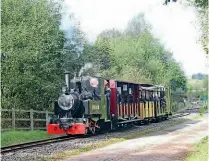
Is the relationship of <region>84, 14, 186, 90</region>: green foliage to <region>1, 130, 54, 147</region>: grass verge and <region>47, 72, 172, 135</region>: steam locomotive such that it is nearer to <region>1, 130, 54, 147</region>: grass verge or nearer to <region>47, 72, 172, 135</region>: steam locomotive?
<region>47, 72, 172, 135</region>: steam locomotive

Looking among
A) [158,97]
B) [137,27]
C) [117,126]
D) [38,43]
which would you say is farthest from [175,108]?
[38,43]

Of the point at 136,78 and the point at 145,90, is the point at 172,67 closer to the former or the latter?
the point at 136,78

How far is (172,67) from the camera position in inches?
2211

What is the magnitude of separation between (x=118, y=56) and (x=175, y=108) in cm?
1141

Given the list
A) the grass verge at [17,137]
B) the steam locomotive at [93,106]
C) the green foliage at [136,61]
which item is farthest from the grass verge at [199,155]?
the green foliage at [136,61]

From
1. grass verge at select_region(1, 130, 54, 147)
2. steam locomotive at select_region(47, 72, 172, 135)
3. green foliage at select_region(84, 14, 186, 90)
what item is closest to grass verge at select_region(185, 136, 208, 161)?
steam locomotive at select_region(47, 72, 172, 135)

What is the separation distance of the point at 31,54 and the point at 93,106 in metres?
4.52

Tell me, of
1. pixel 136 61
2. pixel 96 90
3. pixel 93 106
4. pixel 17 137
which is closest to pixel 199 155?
pixel 93 106

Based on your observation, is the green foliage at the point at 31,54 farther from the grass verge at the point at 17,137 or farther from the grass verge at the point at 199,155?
the grass verge at the point at 199,155

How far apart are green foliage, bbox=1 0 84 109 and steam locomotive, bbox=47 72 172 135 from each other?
2.87 metres

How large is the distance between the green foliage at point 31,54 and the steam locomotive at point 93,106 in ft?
9.42

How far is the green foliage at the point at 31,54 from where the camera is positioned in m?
19.8

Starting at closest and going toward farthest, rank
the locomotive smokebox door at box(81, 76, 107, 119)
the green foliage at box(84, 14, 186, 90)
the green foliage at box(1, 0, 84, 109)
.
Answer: the locomotive smokebox door at box(81, 76, 107, 119) → the green foliage at box(1, 0, 84, 109) → the green foliage at box(84, 14, 186, 90)

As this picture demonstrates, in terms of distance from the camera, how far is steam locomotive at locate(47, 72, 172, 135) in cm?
1792
